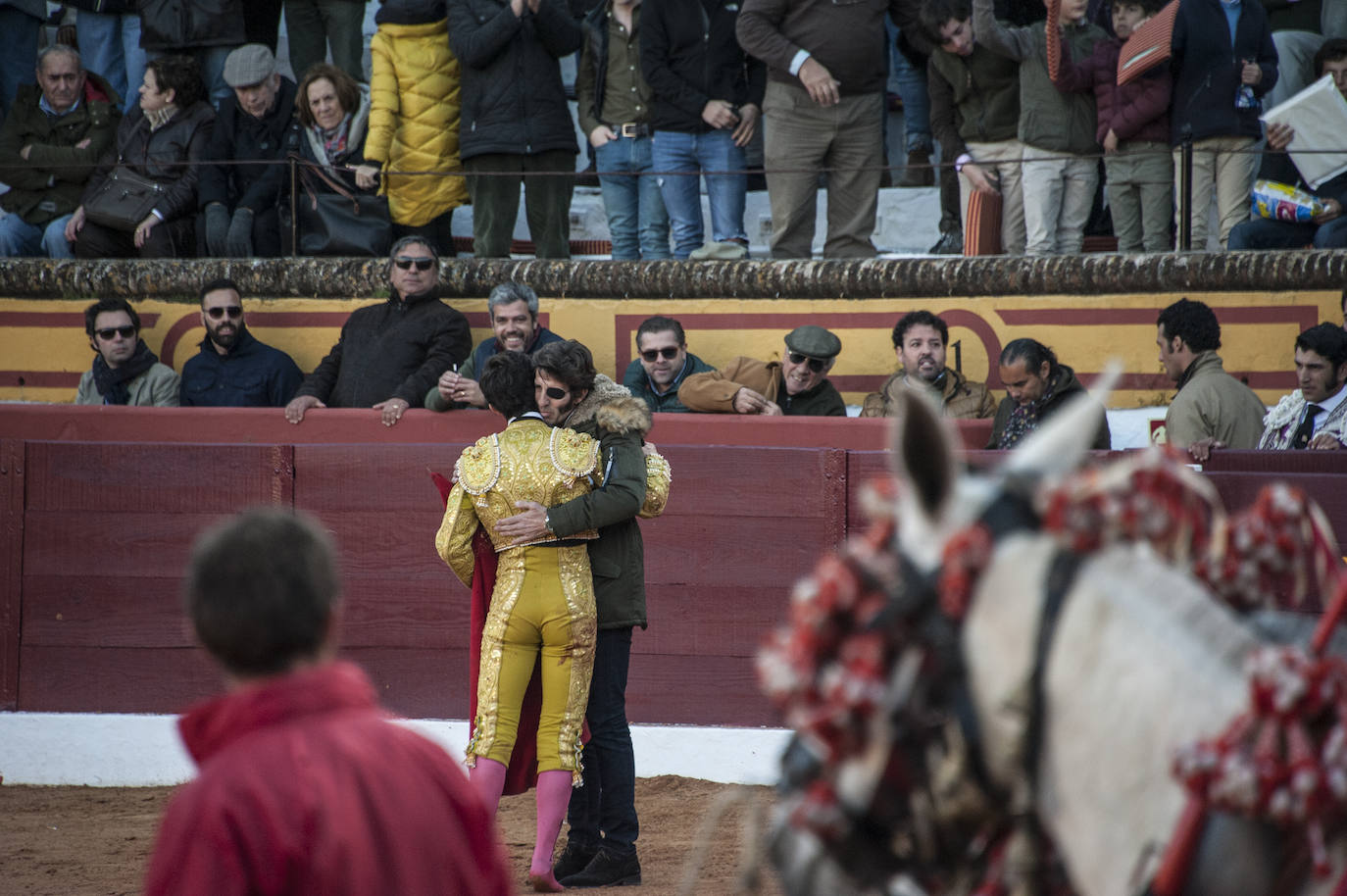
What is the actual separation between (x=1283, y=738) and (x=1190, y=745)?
3.3 inches

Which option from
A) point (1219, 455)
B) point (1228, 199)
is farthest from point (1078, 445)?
point (1228, 199)

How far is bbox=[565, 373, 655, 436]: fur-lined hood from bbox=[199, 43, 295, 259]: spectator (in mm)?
3536

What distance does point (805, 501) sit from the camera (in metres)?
6.42

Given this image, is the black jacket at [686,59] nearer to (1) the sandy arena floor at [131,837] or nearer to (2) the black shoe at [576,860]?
(1) the sandy arena floor at [131,837]

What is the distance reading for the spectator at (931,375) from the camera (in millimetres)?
6273

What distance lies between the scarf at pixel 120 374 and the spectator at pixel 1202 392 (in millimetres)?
4637

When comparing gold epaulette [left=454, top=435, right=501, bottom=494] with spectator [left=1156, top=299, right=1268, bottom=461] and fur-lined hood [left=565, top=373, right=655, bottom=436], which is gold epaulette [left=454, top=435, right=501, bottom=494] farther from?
spectator [left=1156, top=299, right=1268, bottom=461]

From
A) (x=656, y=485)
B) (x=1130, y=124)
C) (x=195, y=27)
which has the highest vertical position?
(x=195, y=27)

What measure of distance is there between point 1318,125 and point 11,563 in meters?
6.13

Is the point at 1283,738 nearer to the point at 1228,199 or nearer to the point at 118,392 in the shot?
the point at 1228,199

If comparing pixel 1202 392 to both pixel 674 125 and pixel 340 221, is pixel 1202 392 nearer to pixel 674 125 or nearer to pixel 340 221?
pixel 674 125

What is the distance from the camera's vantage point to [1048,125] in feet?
23.2

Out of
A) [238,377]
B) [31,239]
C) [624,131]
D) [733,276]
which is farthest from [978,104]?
[31,239]

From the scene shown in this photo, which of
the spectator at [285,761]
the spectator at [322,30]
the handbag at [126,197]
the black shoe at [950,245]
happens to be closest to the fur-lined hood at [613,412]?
the spectator at [285,761]
